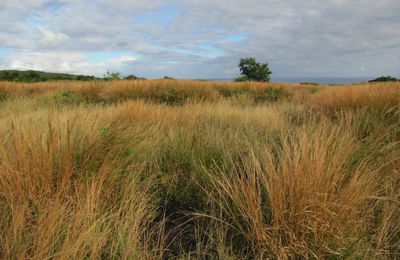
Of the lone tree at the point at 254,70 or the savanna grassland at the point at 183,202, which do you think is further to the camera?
the lone tree at the point at 254,70

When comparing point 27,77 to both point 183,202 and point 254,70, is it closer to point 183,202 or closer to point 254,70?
point 254,70

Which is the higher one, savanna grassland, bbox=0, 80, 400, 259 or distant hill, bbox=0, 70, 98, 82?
distant hill, bbox=0, 70, 98, 82

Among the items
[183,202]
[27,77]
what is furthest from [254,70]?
[183,202]

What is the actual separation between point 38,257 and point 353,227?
5.84ft

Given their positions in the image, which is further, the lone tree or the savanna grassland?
the lone tree

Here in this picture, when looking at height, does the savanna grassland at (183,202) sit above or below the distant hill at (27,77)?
below

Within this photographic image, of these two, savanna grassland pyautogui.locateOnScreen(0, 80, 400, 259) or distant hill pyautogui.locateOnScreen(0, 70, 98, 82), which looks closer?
savanna grassland pyautogui.locateOnScreen(0, 80, 400, 259)

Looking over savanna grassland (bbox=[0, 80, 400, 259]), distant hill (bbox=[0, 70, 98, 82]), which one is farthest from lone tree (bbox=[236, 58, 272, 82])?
savanna grassland (bbox=[0, 80, 400, 259])

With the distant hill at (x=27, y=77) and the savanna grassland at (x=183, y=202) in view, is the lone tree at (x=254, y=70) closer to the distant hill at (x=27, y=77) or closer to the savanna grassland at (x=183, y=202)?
the distant hill at (x=27, y=77)

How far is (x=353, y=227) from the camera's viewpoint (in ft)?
6.71

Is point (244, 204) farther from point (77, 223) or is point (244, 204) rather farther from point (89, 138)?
point (89, 138)

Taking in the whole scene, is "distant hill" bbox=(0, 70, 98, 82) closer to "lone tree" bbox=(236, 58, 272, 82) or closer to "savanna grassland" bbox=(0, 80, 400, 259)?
"lone tree" bbox=(236, 58, 272, 82)

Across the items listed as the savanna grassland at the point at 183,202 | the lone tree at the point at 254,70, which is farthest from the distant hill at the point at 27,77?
the savanna grassland at the point at 183,202

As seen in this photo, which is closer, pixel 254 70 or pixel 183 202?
pixel 183 202
